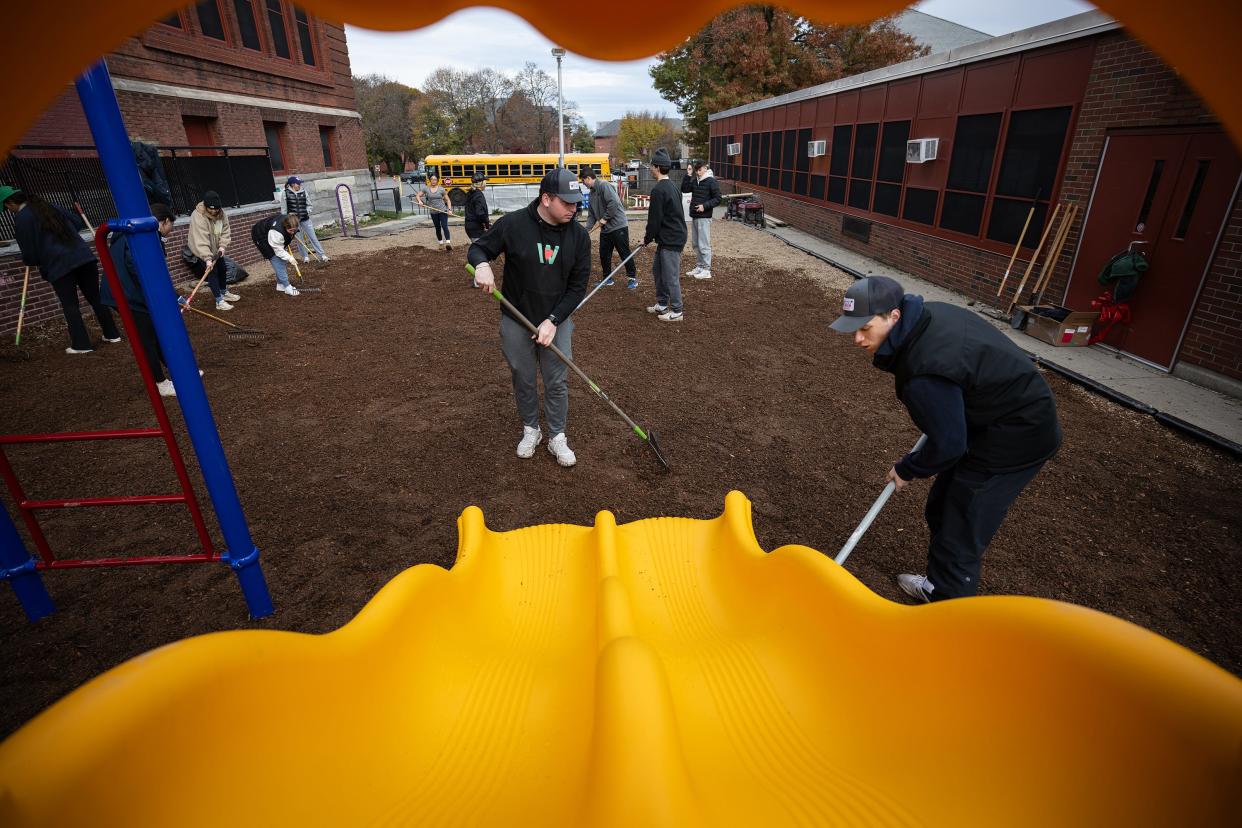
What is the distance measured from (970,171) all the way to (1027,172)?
1292mm

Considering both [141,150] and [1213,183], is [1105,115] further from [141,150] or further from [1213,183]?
[141,150]

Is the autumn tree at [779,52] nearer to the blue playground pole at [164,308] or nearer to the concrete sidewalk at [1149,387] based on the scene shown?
the concrete sidewalk at [1149,387]

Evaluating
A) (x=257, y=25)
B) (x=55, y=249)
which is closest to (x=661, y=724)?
(x=55, y=249)

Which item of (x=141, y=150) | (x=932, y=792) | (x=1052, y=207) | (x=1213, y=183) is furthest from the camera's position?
(x=141, y=150)

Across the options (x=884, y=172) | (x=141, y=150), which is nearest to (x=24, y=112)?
(x=141, y=150)

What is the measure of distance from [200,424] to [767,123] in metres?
20.7

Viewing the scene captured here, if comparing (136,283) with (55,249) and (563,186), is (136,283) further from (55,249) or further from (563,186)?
(563,186)

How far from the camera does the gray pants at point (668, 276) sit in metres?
8.12

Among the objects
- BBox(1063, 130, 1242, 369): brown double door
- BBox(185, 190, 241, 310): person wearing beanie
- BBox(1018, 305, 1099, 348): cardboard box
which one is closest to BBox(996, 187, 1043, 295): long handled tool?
→ BBox(1063, 130, 1242, 369): brown double door

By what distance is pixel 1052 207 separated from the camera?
7727 mm

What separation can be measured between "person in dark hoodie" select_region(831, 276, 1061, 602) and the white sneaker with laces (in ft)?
1.99

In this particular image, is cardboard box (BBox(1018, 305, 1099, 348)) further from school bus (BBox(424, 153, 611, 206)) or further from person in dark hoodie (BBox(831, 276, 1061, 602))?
school bus (BBox(424, 153, 611, 206))

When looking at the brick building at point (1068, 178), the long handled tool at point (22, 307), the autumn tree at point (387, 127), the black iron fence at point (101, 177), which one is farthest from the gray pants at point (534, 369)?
the autumn tree at point (387, 127)

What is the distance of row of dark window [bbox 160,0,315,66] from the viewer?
14.3m
